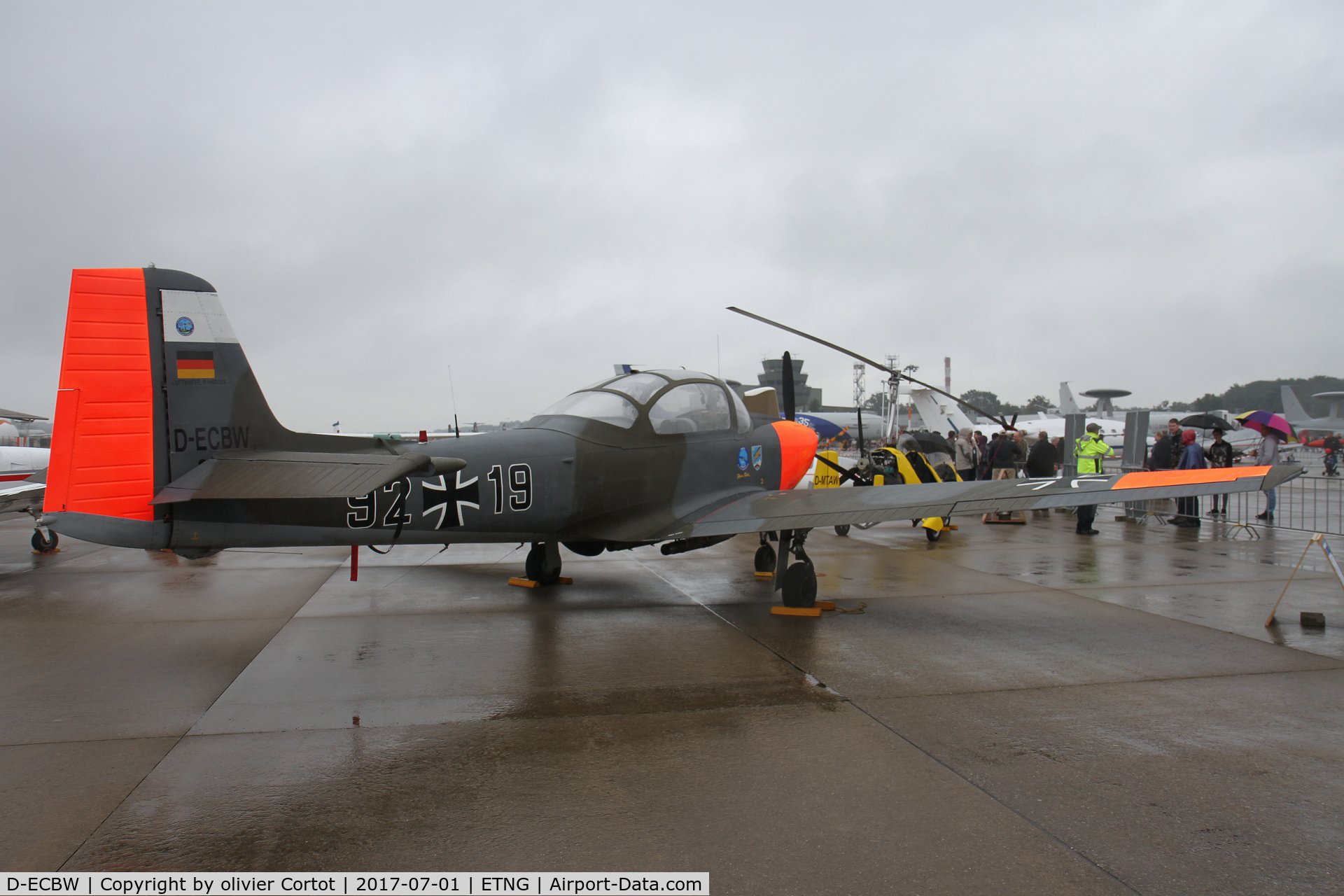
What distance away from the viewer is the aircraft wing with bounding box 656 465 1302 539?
644cm

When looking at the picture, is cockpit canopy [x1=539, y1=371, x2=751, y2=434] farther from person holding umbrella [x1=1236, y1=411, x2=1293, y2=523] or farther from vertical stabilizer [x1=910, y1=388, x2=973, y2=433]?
vertical stabilizer [x1=910, y1=388, x2=973, y2=433]

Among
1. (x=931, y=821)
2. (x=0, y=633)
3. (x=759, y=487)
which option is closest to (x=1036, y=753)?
(x=931, y=821)

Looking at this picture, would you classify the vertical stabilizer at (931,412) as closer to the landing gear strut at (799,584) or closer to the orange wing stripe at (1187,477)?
the orange wing stripe at (1187,477)

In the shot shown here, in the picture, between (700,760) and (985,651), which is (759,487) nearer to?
(985,651)

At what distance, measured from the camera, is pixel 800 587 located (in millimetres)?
7309

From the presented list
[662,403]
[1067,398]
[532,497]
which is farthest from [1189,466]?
[1067,398]

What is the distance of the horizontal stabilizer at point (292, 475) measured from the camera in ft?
16.6

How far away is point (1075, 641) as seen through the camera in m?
6.14

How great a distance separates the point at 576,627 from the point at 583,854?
3858 millimetres

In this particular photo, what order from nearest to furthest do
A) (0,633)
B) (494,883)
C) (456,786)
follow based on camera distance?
(494,883)
(456,786)
(0,633)

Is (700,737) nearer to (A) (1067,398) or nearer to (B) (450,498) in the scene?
(B) (450,498)

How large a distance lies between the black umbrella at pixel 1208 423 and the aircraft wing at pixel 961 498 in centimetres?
859

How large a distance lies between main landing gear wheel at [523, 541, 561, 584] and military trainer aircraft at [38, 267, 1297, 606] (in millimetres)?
193

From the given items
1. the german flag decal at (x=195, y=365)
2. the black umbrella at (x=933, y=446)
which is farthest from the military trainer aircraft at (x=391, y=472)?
the black umbrella at (x=933, y=446)
